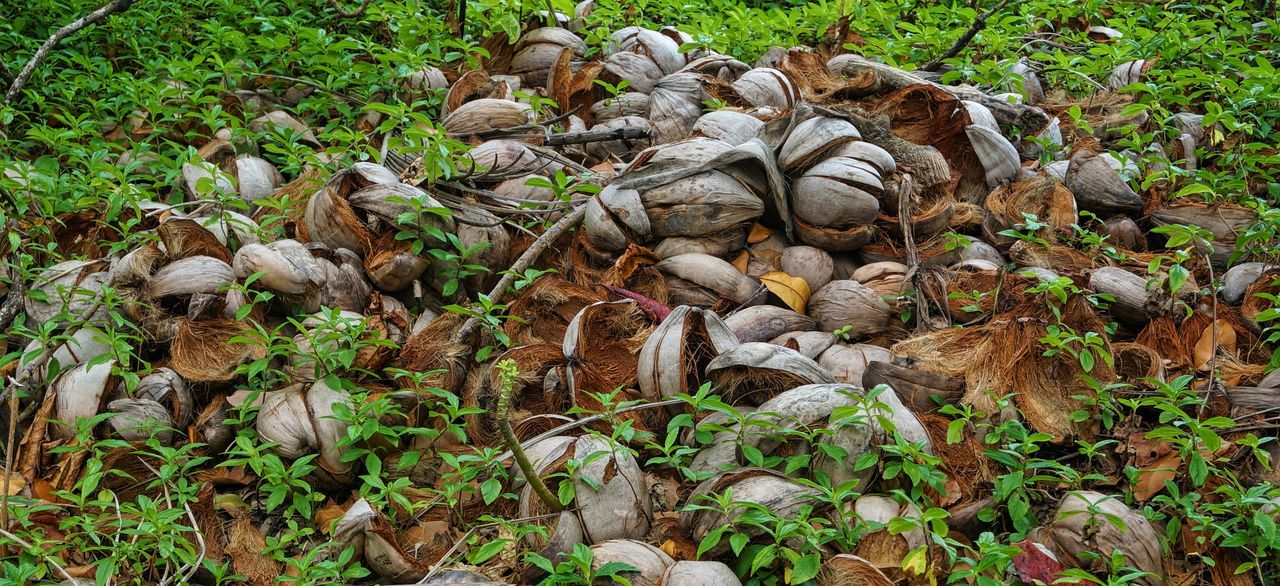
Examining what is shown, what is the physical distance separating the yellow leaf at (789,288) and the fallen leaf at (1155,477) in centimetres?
109

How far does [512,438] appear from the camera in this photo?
1.96 meters

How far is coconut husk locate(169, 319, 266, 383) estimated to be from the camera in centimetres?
291

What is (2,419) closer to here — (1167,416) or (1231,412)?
(1167,416)

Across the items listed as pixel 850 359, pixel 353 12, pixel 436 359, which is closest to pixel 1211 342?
pixel 850 359

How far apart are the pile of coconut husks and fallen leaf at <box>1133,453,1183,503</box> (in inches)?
1.7

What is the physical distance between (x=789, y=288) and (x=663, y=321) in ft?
1.81

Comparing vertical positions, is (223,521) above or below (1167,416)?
below

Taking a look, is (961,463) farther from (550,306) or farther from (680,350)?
(550,306)

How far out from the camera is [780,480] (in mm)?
2328

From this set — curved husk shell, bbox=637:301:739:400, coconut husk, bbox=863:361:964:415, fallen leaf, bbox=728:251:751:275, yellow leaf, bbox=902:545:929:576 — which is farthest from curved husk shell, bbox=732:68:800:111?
yellow leaf, bbox=902:545:929:576

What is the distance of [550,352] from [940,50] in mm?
2799

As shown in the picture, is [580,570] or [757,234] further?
[757,234]

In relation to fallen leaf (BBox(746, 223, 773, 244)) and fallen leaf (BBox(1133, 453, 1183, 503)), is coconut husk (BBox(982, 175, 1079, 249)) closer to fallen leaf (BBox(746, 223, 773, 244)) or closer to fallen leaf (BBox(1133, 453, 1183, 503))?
fallen leaf (BBox(746, 223, 773, 244))

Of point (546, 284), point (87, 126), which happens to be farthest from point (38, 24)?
point (546, 284)
